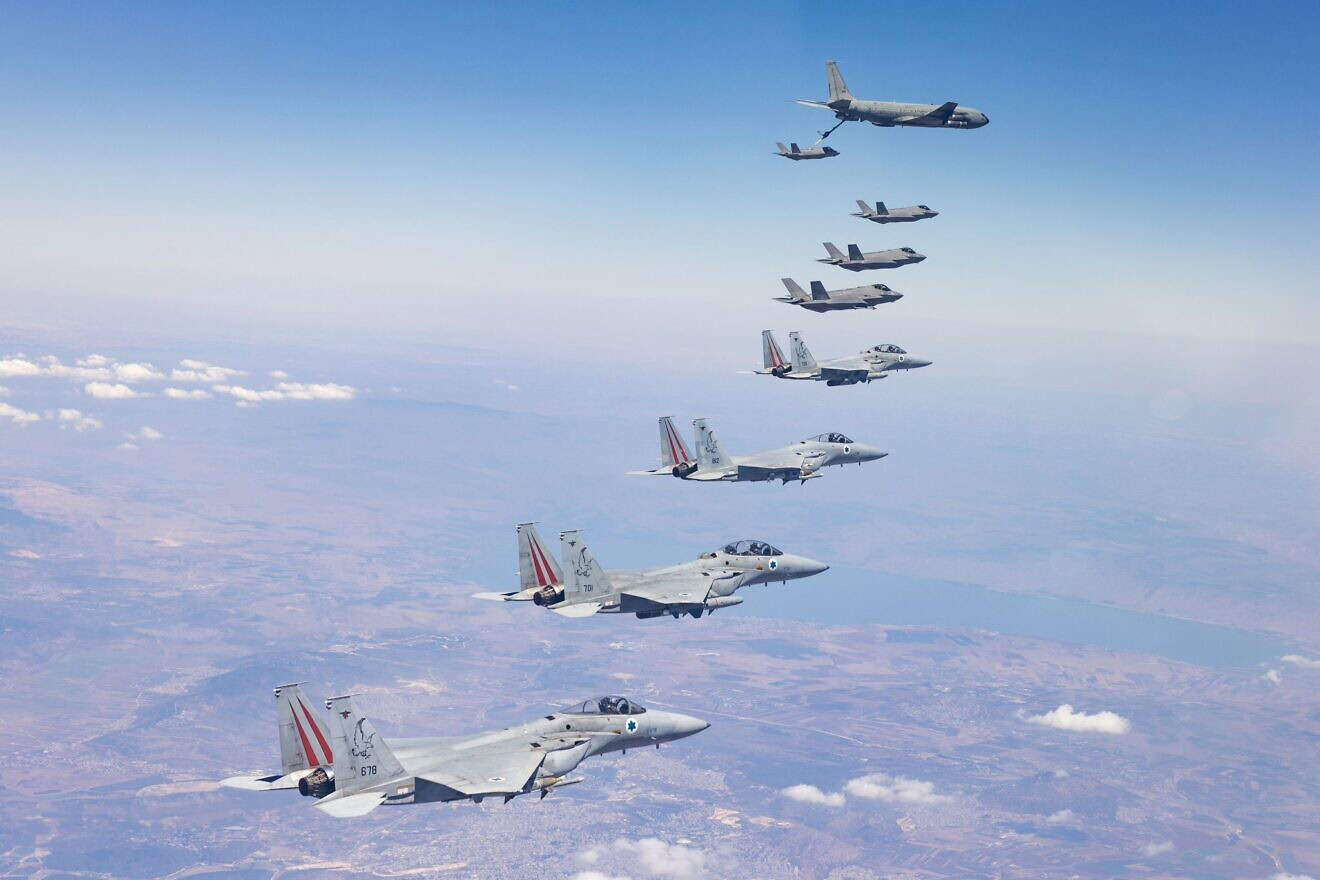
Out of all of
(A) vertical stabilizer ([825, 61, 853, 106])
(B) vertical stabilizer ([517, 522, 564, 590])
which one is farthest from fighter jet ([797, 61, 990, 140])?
(B) vertical stabilizer ([517, 522, 564, 590])

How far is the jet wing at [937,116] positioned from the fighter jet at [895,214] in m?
10.2

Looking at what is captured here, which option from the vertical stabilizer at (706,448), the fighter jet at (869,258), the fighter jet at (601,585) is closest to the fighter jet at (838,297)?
the fighter jet at (869,258)

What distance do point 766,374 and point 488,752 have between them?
39545mm

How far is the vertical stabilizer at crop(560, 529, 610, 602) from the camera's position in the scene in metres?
67.3

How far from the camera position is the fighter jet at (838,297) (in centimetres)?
8625

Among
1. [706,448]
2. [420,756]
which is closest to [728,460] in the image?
[706,448]

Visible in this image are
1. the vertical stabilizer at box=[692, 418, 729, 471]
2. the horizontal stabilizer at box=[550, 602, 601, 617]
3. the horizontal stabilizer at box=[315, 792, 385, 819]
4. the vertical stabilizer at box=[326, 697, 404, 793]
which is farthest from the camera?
the vertical stabilizer at box=[692, 418, 729, 471]

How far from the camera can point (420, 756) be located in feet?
185

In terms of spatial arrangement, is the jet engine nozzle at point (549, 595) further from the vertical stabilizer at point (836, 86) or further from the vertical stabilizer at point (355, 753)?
the vertical stabilizer at point (836, 86)

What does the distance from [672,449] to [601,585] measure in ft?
61.6

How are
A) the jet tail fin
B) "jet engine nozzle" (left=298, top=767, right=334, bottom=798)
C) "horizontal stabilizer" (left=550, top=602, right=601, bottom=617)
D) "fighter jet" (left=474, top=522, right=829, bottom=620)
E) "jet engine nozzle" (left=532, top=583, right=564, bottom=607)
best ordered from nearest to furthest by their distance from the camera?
"jet engine nozzle" (left=298, top=767, right=334, bottom=798) → "horizontal stabilizer" (left=550, top=602, right=601, bottom=617) → "fighter jet" (left=474, top=522, right=829, bottom=620) → "jet engine nozzle" (left=532, top=583, right=564, bottom=607) → the jet tail fin

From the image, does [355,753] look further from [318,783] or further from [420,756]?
[420,756]

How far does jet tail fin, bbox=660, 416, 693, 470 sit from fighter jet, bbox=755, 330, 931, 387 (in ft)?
26.3

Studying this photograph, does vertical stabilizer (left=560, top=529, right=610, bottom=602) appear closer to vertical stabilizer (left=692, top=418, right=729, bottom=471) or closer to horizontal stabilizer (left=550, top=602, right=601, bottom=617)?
horizontal stabilizer (left=550, top=602, right=601, bottom=617)
